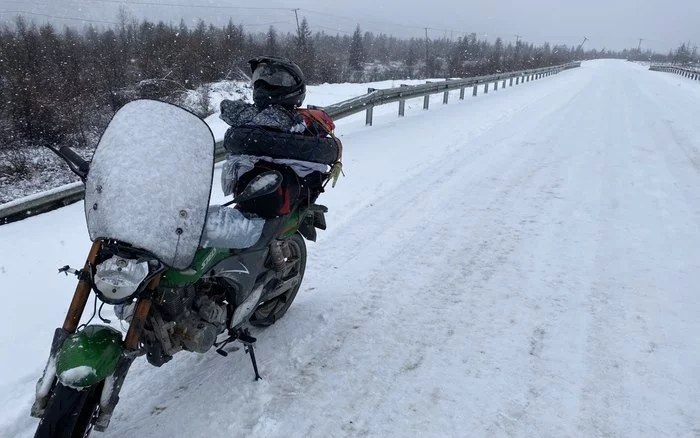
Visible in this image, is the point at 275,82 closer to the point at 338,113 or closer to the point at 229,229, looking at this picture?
the point at 229,229

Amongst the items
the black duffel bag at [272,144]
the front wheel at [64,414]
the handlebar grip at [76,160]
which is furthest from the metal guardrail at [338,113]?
the front wheel at [64,414]

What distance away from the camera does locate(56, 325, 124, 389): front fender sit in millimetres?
1927

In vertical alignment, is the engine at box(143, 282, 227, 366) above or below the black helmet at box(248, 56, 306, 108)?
below

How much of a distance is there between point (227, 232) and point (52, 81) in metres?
23.7

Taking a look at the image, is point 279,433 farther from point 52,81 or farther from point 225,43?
point 225,43

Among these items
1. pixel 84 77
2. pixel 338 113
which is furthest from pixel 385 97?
pixel 84 77

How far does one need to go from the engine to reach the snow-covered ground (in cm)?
47

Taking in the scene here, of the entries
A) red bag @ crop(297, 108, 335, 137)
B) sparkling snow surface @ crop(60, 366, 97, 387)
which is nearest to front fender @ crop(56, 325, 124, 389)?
sparkling snow surface @ crop(60, 366, 97, 387)

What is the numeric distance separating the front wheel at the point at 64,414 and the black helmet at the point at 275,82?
208cm

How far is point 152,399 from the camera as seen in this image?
2.80 m

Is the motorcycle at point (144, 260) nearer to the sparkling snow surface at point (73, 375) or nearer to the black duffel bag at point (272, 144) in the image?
the sparkling snow surface at point (73, 375)

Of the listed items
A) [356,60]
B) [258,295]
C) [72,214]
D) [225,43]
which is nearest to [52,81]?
[72,214]

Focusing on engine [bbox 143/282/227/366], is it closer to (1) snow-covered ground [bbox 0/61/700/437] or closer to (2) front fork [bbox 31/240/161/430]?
(2) front fork [bbox 31/240/161/430]

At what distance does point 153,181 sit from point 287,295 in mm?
1728
